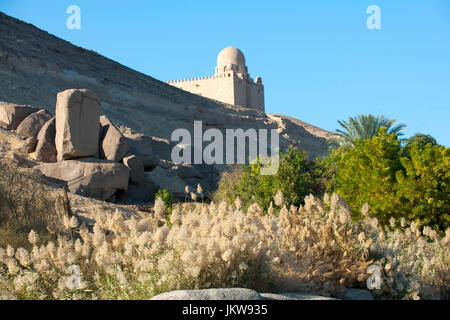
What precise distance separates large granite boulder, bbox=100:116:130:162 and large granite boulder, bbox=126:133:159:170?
88 centimetres

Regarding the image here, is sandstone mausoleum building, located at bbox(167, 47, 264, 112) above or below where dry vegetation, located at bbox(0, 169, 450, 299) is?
above

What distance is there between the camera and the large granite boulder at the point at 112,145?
45.5ft

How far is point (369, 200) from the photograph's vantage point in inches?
361

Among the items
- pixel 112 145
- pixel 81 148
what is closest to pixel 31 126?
pixel 81 148

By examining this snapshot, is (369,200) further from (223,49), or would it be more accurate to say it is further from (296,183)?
(223,49)

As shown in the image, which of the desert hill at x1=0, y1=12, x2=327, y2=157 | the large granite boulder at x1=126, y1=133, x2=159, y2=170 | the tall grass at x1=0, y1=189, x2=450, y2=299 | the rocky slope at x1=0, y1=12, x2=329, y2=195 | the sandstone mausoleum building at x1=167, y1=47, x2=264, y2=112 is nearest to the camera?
the tall grass at x1=0, y1=189, x2=450, y2=299

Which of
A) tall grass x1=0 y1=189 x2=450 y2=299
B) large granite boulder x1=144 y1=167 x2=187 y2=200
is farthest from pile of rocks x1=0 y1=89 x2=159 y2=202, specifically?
tall grass x1=0 y1=189 x2=450 y2=299

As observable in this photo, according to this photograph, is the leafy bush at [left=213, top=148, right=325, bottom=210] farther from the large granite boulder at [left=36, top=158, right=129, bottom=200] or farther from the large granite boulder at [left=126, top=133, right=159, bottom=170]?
the large granite boulder at [left=126, top=133, right=159, bottom=170]

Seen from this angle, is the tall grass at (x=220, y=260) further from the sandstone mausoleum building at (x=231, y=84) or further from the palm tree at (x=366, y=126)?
the sandstone mausoleum building at (x=231, y=84)

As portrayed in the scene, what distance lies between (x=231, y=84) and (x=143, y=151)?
1478 inches

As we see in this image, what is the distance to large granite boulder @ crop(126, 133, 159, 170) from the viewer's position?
602 inches

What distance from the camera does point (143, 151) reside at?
51.7 ft

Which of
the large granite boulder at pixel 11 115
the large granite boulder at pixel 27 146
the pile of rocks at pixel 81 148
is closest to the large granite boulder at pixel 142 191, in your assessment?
the pile of rocks at pixel 81 148
